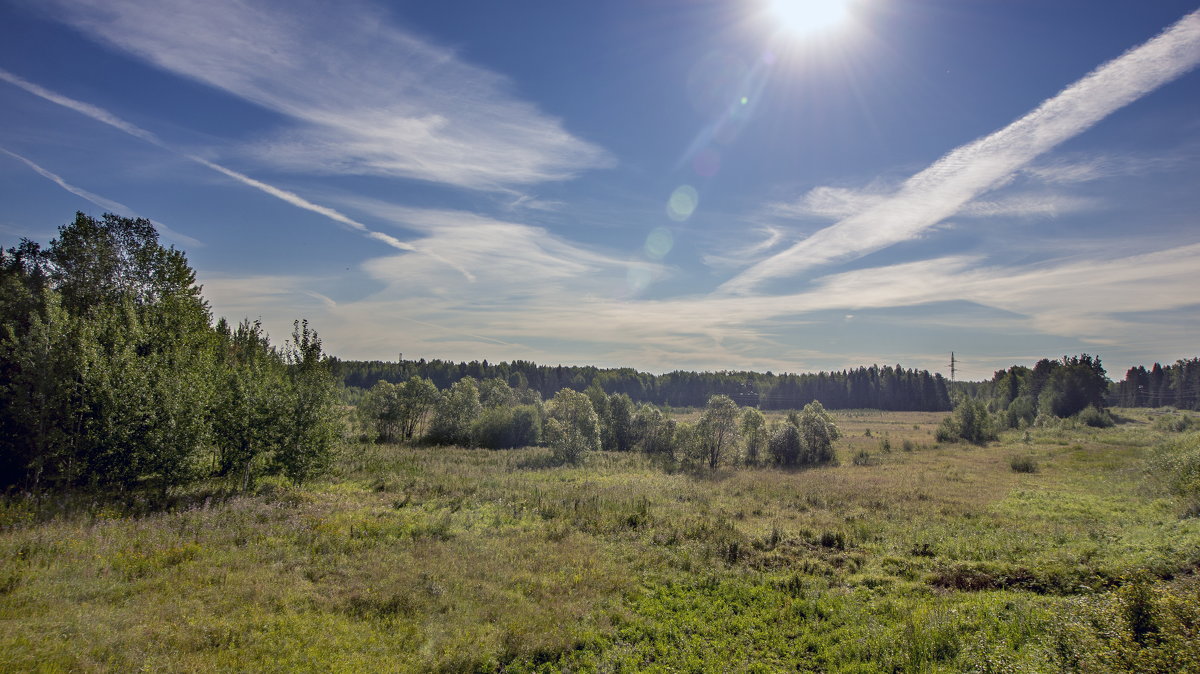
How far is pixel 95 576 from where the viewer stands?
37.3 feet

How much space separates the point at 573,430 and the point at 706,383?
133m

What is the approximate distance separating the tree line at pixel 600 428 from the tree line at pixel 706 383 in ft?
242

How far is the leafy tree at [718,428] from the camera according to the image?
50.0 meters

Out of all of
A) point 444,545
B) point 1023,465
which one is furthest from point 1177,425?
point 444,545

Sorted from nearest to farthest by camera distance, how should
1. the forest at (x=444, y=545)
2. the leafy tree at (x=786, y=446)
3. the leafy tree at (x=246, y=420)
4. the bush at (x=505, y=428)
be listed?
1. the forest at (x=444, y=545)
2. the leafy tree at (x=246, y=420)
3. the leafy tree at (x=786, y=446)
4. the bush at (x=505, y=428)

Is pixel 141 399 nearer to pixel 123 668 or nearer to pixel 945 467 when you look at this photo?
pixel 123 668

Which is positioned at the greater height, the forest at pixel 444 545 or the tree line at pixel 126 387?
the tree line at pixel 126 387

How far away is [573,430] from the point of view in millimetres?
46281

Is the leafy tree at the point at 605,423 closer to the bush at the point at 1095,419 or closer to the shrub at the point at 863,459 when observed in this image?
the shrub at the point at 863,459

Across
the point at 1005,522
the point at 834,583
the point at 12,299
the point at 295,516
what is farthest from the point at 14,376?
the point at 1005,522

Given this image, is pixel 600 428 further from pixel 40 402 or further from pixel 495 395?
pixel 40 402

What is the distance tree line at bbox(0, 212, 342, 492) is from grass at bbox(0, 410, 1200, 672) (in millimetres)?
2291

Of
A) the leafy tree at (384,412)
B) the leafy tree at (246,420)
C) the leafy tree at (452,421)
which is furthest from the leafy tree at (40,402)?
A: the leafy tree at (384,412)

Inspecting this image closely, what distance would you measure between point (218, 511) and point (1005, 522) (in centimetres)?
3507
